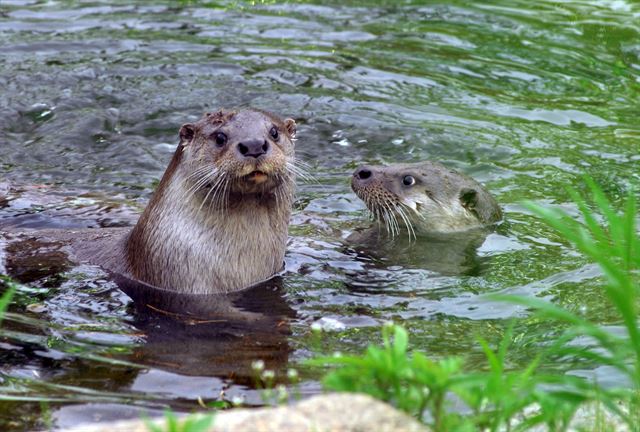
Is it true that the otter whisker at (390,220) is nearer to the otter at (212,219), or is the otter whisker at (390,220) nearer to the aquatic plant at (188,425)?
the otter at (212,219)

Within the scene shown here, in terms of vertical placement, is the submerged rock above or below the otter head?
above

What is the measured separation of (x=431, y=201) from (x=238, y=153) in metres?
1.89

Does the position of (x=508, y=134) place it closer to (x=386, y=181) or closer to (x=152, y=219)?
(x=386, y=181)

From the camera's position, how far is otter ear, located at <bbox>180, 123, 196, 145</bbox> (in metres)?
5.08

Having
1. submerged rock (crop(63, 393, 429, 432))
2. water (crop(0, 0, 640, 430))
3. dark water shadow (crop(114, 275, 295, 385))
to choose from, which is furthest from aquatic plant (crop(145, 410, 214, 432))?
dark water shadow (crop(114, 275, 295, 385))

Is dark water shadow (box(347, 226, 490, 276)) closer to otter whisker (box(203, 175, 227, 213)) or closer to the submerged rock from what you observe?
otter whisker (box(203, 175, 227, 213))

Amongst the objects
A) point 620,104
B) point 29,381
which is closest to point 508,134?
point 620,104

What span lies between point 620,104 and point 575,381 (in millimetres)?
5747

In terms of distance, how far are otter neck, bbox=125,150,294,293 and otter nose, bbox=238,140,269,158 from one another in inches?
13.0

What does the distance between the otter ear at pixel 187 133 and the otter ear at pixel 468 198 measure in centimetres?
187

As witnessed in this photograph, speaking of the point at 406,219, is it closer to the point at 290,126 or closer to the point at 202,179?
the point at 290,126

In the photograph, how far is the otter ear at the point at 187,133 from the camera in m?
5.08

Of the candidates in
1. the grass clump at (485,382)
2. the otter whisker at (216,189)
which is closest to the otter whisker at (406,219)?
the otter whisker at (216,189)

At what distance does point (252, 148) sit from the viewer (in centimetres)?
472
